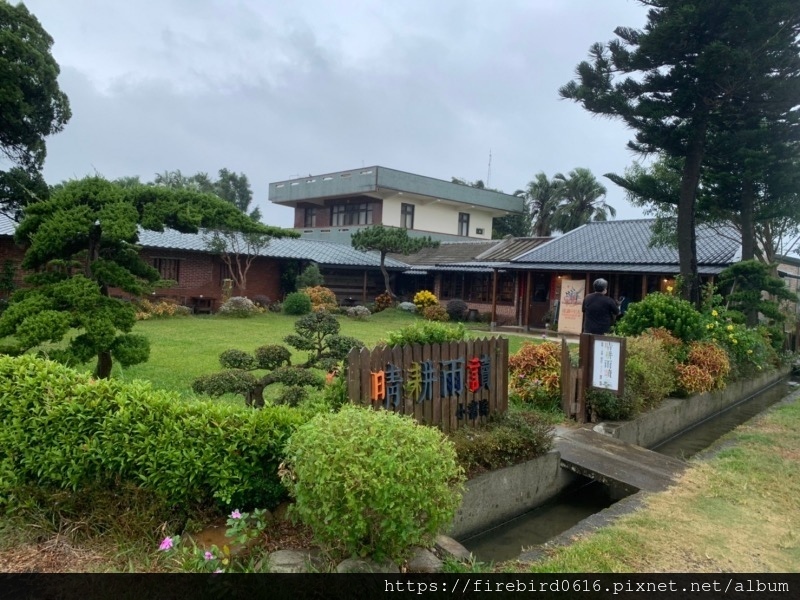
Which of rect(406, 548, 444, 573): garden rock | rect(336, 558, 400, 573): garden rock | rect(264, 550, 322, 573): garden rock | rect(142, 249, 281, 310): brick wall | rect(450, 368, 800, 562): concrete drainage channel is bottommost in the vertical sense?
rect(450, 368, 800, 562): concrete drainage channel

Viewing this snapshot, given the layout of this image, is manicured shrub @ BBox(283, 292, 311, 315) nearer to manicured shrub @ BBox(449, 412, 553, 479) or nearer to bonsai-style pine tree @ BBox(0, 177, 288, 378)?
bonsai-style pine tree @ BBox(0, 177, 288, 378)

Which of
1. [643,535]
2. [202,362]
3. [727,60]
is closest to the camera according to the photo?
[643,535]

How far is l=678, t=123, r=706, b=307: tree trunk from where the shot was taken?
13.0 meters

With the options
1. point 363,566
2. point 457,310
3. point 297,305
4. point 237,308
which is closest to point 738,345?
point 363,566

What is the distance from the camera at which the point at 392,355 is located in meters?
4.62

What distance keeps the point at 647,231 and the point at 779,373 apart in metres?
9.02

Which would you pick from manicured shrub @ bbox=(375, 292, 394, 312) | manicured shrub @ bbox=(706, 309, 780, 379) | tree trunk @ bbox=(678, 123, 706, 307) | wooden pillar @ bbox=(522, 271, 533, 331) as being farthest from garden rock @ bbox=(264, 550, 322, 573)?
manicured shrub @ bbox=(375, 292, 394, 312)

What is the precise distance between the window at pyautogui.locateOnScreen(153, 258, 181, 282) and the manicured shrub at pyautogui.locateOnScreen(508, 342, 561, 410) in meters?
17.8

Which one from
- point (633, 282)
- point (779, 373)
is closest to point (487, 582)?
point (779, 373)

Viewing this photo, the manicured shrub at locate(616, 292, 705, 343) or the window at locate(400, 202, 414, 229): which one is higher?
the window at locate(400, 202, 414, 229)

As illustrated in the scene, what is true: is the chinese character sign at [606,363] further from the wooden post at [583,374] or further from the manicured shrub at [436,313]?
the manicured shrub at [436,313]

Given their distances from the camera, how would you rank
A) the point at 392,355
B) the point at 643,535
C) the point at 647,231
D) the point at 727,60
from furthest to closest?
the point at 647,231 < the point at 727,60 < the point at 392,355 < the point at 643,535

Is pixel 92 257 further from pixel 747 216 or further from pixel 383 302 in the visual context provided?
pixel 383 302

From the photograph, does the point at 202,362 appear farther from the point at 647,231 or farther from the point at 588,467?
the point at 647,231
